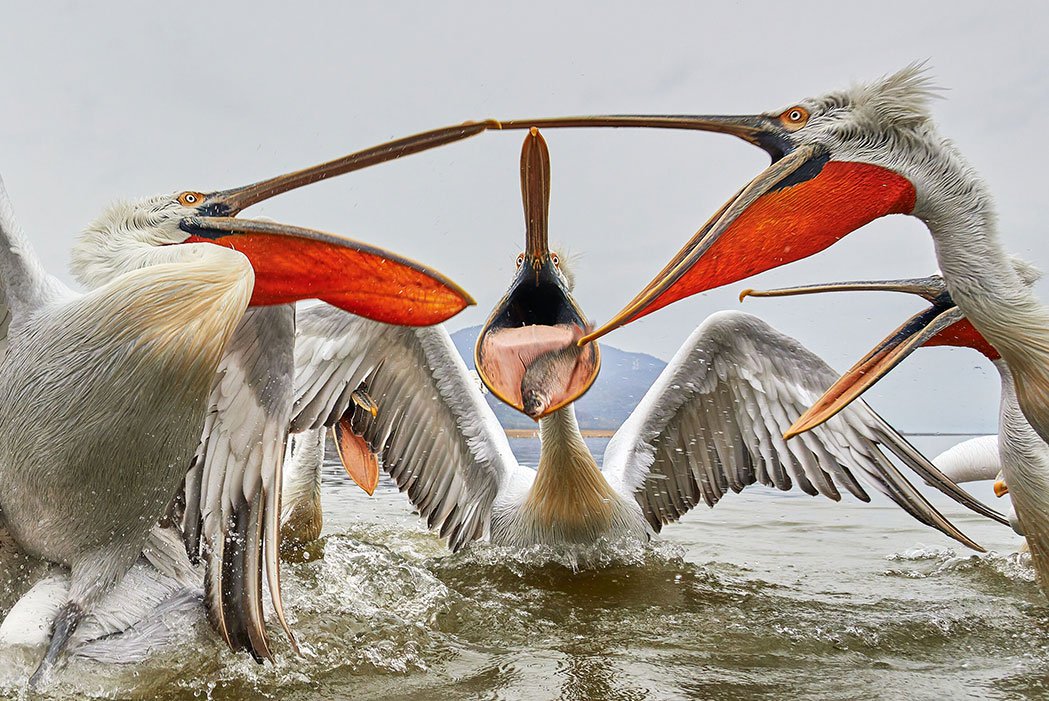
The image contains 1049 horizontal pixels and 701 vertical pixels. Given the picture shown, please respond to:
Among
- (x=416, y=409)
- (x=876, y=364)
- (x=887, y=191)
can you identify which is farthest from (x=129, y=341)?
(x=416, y=409)

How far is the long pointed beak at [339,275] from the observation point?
235 cm

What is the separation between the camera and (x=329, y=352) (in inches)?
158

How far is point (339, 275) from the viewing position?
7.76 feet

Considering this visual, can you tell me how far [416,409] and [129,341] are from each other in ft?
7.55

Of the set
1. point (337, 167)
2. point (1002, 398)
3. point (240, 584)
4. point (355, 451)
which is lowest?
point (240, 584)

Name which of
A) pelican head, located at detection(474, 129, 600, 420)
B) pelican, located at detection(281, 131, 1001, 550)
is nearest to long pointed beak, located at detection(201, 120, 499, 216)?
pelican head, located at detection(474, 129, 600, 420)

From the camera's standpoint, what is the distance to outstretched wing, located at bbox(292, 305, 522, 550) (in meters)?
4.02

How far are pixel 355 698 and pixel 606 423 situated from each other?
437 centimetres

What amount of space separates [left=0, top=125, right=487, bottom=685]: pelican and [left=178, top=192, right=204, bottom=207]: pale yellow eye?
31 millimetres

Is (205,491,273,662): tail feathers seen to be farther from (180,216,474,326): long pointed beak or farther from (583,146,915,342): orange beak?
(583,146,915,342): orange beak

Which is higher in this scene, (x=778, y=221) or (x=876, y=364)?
(x=778, y=221)

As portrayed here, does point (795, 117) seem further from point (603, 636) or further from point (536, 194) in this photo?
point (603, 636)

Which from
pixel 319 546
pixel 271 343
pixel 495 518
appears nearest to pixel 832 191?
pixel 271 343

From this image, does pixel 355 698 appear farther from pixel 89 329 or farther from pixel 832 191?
pixel 832 191
